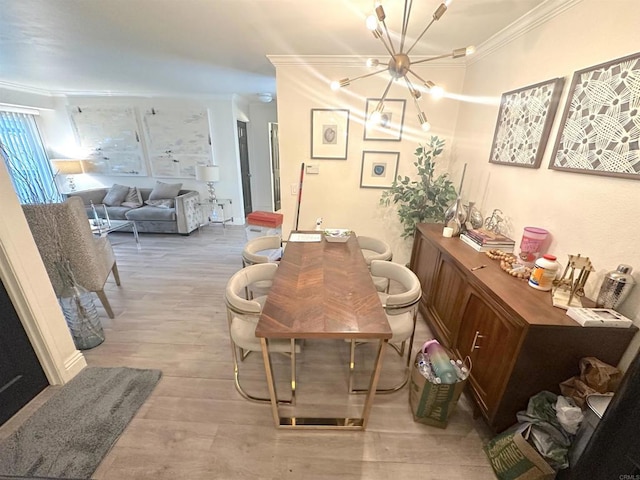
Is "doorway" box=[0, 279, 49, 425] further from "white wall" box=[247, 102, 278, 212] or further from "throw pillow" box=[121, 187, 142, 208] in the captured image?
"white wall" box=[247, 102, 278, 212]

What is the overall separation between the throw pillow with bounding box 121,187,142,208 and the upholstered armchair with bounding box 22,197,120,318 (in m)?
3.12

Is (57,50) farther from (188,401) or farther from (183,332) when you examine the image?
(188,401)

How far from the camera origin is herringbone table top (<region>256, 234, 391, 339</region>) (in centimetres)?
121

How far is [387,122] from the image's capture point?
114 inches

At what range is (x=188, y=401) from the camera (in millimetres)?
1637

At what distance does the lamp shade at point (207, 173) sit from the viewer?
473cm

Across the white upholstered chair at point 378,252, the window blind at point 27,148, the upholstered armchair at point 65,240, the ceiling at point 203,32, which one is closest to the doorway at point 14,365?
the upholstered armchair at point 65,240

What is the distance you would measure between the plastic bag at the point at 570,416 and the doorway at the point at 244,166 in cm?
554

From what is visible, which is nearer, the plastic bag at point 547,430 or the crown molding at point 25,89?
the plastic bag at point 547,430

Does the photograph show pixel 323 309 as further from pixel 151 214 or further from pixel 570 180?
pixel 151 214

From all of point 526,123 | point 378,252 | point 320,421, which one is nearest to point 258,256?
point 378,252

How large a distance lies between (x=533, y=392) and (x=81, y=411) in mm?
2560

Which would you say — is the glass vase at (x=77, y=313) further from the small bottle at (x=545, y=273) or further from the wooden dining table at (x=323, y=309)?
the small bottle at (x=545, y=273)

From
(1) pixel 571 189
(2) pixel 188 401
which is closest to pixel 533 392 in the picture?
(1) pixel 571 189
